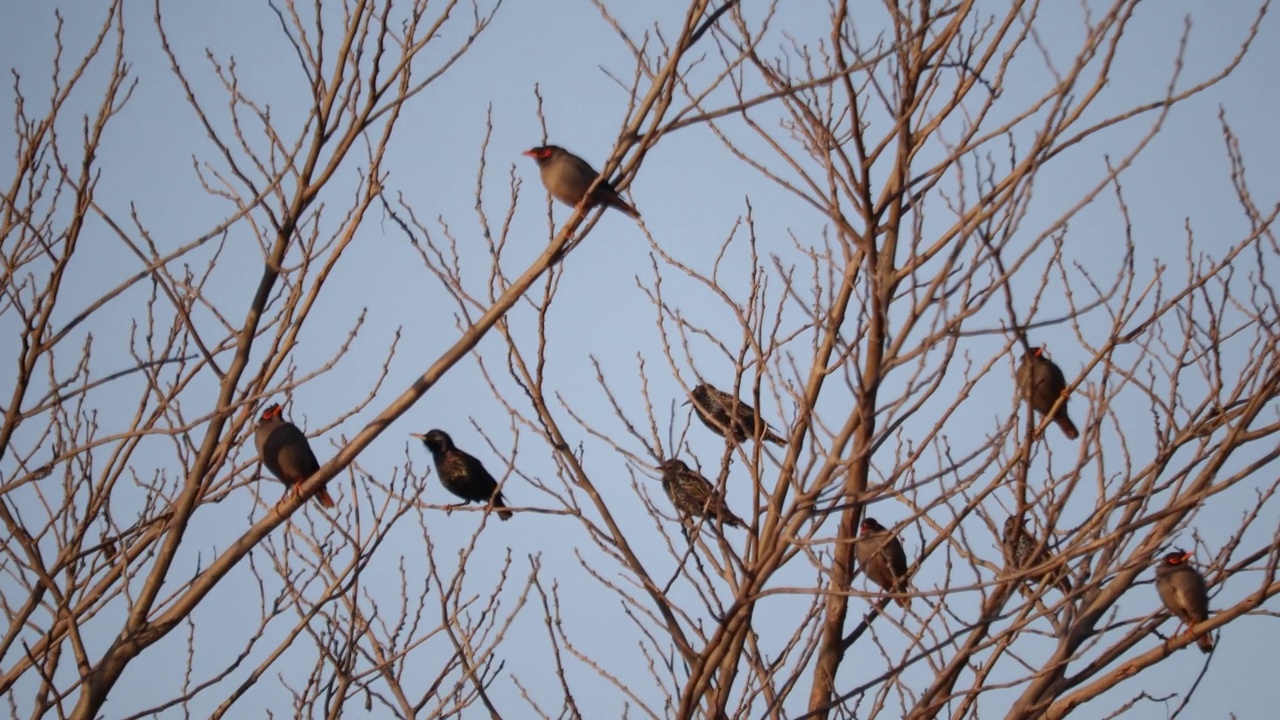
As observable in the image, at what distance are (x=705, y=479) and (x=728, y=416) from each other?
60.5 inches

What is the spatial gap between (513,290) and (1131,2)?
1.60m

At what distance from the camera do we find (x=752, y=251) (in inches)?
162

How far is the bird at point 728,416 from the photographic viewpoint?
3487 mm

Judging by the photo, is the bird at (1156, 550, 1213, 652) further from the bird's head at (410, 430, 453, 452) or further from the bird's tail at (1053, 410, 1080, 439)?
the bird's head at (410, 430, 453, 452)

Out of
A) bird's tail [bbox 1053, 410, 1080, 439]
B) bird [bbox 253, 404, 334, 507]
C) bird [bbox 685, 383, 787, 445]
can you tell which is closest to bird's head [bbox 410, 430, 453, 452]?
bird [bbox 685, 383, 787, 445]

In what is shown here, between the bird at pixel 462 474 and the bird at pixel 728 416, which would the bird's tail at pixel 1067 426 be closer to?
the bird at pixel 728 416

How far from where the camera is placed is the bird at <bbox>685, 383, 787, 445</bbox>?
3487 millimetres

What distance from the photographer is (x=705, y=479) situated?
420 centimetres

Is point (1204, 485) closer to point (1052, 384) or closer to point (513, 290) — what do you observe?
point (513, 290)

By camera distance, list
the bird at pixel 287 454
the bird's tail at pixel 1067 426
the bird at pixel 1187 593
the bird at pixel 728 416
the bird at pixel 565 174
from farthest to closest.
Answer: the bird's tail at pixel 1067 426, the bird at pixel 565 174, the bird at pixel 287 454, the bird at pixel 1187 593, the bird at pixel 728 416

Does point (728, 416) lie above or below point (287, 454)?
below

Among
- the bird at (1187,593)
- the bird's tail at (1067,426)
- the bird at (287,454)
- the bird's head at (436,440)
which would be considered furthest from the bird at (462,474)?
the bird at (1187,593)

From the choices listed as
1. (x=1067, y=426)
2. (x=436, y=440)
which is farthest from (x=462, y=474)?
(x=1067, y=426)

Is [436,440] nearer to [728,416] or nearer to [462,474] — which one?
[462,474]
